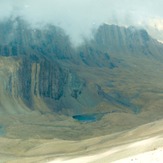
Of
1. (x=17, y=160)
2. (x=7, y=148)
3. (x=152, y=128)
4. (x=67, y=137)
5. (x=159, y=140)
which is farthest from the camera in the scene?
(x=67, y=137)

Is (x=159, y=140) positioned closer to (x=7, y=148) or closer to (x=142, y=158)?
(x=142, y=158)

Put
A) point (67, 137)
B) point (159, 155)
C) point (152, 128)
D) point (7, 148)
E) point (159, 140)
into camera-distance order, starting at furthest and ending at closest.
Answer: point (67, 137) → point (7, 148) → point (152, 128) → point (159, 140) → point (159, 155)

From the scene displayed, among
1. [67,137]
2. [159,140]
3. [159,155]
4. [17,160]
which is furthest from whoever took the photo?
[67,137]

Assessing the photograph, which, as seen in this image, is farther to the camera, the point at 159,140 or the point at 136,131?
the point at 136,131

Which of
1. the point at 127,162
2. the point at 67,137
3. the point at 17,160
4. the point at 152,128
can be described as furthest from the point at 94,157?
the point at 67,137

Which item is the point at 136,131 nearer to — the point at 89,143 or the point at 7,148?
the point at 89,143

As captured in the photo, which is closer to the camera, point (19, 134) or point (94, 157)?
point (94, 157)

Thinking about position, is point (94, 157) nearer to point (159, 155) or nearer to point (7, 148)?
point (159, 155)

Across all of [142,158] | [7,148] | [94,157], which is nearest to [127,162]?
[142,158]

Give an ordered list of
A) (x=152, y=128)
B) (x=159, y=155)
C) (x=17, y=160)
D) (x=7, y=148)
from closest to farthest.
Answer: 1. (x=159, y=155)
2. (x=17, y=160)
3. (x=152, y=128)
4. (x=7, y=148)
